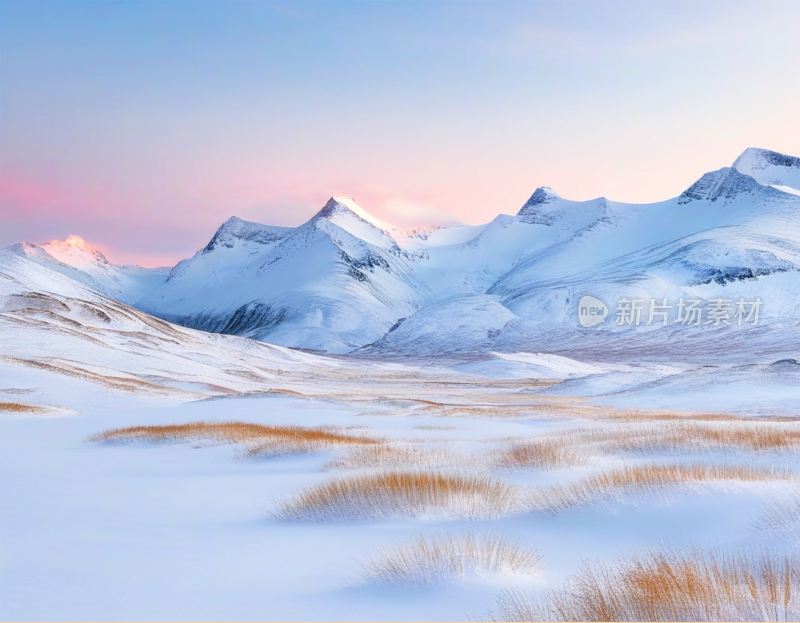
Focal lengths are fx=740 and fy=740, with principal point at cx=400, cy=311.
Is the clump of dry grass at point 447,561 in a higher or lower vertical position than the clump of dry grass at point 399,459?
higher

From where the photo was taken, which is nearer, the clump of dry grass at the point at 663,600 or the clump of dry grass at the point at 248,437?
the clump of dry grass at the point at 663,600

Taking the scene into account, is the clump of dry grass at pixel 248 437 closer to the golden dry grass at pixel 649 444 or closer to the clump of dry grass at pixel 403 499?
the golden dry grass at pixel 649 444

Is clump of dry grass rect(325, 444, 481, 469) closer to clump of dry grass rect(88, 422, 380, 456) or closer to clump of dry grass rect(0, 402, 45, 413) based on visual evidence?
clump of dry grass rect(88, 422, 380, 456)

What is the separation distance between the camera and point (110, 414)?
98.5 ft

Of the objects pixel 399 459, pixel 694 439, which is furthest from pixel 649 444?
pixel 399 459

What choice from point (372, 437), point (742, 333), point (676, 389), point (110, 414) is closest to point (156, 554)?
point (372, 437)

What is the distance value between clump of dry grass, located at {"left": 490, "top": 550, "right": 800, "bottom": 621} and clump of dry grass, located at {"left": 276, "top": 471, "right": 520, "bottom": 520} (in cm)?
337

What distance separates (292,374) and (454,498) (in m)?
97.0

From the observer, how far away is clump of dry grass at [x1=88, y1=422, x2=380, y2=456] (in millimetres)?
15852

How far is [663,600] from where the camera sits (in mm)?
5055

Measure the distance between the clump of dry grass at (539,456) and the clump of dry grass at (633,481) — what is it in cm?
184

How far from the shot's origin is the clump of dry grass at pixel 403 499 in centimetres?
919

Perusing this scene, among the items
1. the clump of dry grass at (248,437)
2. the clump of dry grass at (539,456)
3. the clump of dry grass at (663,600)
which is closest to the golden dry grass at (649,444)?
the clump of dry grass at (539,456)

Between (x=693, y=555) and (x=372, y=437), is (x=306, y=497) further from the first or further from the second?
(x=372, y=437)
